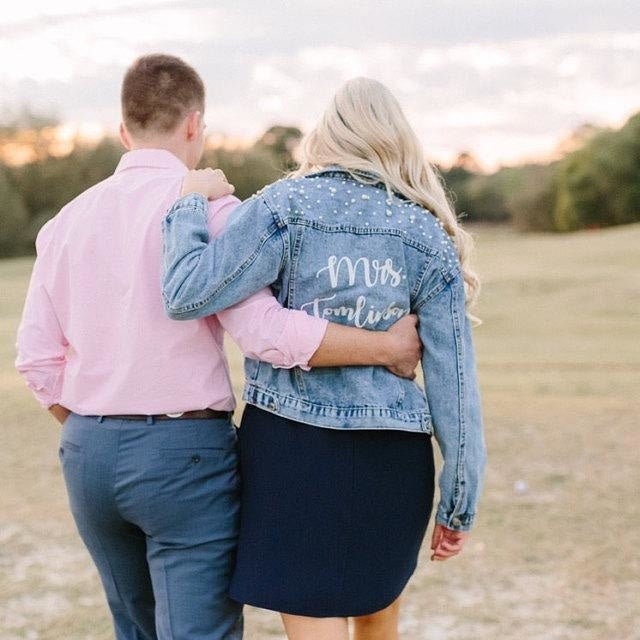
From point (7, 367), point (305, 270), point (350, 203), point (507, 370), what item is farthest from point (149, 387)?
point (7, 367)

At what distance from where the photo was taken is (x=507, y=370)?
10766mm

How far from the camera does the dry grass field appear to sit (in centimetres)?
376

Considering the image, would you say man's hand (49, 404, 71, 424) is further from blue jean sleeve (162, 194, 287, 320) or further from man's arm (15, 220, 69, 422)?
blue jean sleeve (162, 194, 287, 320)

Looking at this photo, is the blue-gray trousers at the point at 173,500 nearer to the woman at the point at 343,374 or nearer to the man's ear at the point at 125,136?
the woman at the point at 343,374

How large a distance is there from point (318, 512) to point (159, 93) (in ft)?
3.32

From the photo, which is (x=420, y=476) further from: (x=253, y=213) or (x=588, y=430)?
(x=588, y=430)

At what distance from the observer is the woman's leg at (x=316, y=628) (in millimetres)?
2273

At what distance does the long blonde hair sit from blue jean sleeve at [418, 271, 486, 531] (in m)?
0.19

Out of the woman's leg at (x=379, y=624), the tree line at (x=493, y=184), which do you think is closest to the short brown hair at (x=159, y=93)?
the woman's leg at (x=379, y=624)

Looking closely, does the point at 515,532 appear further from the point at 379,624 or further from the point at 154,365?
the point at 154,365

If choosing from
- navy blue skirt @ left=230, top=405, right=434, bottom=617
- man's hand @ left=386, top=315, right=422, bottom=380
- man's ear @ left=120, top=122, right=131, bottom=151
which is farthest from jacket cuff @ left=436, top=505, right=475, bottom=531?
man's ear @ left=120, top=122, right=131, bottom=151

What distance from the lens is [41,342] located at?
2.46m

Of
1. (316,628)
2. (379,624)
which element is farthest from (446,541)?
(316,628)

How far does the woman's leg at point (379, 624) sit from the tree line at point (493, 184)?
3849 cm
